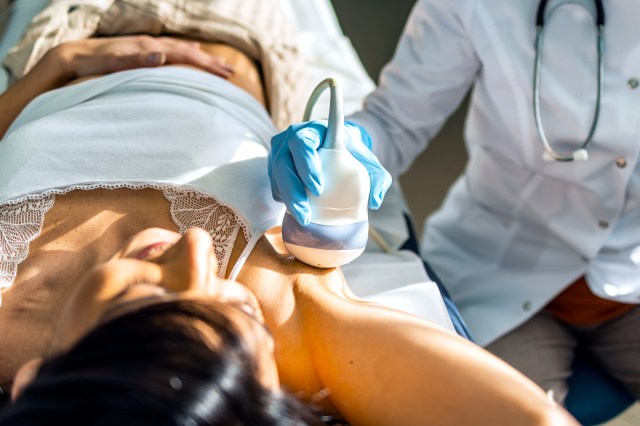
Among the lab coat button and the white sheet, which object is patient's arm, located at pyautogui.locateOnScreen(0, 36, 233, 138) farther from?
the lab coat button

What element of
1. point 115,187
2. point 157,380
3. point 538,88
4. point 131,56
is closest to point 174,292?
point 157,380

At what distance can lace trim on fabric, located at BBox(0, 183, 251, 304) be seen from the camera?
0.96m

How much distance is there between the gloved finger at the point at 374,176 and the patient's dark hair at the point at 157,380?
12.4 inches

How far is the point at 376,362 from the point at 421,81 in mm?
706

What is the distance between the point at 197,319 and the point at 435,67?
824 mm

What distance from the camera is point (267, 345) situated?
2.39 ft

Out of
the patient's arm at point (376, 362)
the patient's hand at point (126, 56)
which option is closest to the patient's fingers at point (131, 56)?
the patient's hand at point (126, 56)

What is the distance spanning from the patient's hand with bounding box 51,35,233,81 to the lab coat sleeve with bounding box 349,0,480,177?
0.97 feet

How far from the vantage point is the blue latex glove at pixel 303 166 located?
89 centimetres

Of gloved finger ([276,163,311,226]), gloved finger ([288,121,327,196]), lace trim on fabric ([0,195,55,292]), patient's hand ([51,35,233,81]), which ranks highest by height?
gloved finger ([288,121,327,196])

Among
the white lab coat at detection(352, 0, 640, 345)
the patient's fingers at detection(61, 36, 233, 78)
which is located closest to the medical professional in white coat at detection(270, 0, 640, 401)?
the white lab coat at detection(352, 0, 640, 345)

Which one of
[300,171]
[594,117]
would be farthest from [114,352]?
[594,117]

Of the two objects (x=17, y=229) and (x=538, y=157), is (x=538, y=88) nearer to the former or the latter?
(x=538, y=157)

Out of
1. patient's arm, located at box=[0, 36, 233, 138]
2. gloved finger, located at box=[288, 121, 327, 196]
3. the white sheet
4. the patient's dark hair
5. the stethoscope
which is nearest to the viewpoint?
the patient's dark hair
